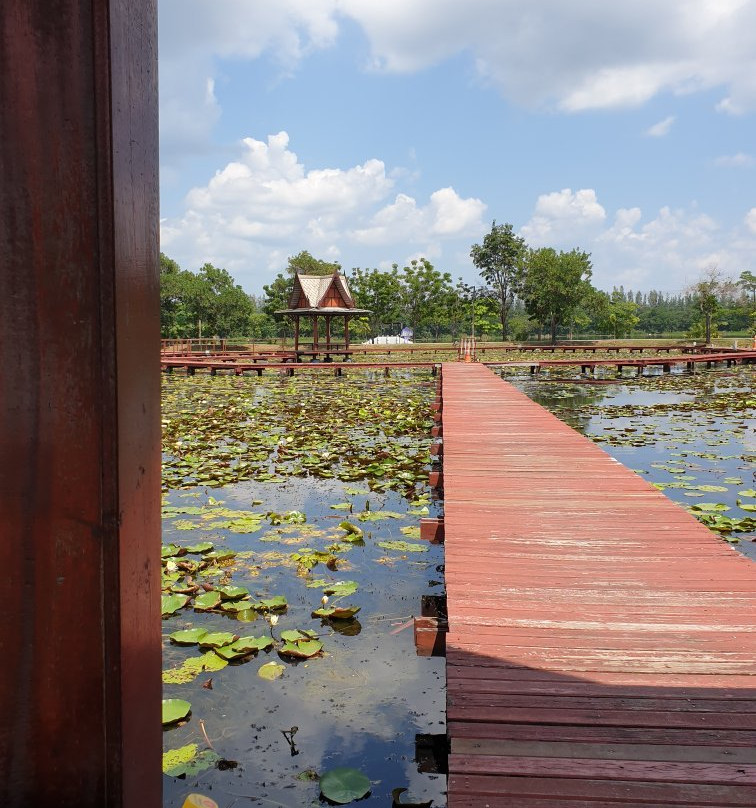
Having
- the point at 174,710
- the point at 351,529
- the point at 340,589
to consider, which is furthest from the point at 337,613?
the point at 351,529

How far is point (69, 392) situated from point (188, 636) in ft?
8.54

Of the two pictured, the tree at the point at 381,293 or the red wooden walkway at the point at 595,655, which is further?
the tree at the point at 381,293

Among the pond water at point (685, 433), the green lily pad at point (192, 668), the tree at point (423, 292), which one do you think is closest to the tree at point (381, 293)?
the tree at point (423, 292)

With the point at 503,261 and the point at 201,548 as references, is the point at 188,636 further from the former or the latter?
the point at 503,261

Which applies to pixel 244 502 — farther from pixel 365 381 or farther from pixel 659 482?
pixel 365 381

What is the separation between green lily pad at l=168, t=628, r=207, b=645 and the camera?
302 centimetres

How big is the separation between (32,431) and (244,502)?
4.90 m

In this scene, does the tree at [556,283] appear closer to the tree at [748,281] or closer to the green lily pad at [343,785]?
the tree at [748,281]

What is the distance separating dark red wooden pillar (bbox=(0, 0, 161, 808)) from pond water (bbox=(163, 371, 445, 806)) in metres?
1.59

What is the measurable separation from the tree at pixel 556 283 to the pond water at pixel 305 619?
45.1 m

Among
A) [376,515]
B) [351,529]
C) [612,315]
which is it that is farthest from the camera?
[612,315]

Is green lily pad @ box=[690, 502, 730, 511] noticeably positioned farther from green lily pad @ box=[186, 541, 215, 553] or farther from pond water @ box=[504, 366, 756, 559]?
green lily pad @ box=[186, 541, 215, 553]

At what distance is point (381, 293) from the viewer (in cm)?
5428

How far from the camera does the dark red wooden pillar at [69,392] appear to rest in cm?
71
